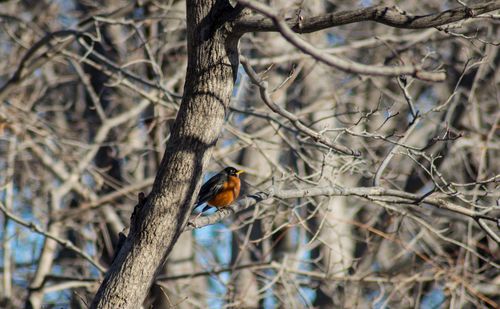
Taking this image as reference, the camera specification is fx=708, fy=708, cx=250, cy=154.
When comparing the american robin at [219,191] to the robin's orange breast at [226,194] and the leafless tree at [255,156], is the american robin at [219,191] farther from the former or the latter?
the leafless tree at [255,156]

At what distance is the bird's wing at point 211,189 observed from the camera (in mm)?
6828

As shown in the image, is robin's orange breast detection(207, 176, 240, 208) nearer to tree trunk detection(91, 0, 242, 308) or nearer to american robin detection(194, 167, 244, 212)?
american robin detection(194, 167, 244, 212)

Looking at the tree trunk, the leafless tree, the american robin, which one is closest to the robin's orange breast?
the american robin

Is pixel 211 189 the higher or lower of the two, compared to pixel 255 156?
lower

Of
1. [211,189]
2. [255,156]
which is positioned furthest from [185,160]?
[255,156]

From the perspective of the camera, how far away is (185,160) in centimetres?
365

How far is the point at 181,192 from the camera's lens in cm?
366

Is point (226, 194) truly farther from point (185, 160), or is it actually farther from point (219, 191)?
point (185, 160)

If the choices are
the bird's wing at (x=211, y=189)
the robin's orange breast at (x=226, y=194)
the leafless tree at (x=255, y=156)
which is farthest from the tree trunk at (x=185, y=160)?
the robin's orange breast at (x=226, y=194)

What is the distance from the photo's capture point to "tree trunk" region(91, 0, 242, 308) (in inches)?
143

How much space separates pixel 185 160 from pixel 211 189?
325 centimetres

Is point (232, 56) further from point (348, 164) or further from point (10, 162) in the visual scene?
point (10, 162)

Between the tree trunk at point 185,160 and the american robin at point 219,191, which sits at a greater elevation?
the american robin at point 219,191

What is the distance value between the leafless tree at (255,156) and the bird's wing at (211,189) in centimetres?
32
